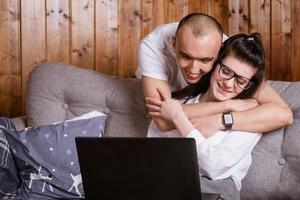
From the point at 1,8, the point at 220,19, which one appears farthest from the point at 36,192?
the point at 220,19

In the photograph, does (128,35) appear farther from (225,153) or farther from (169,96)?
(225,153)

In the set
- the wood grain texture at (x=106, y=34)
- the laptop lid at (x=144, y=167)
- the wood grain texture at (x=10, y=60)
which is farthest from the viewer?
the wood grain texture at (x=106, y=34)

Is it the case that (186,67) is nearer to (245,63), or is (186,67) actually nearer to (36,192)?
(245,63)

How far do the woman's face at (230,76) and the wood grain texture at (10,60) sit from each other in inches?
47.0

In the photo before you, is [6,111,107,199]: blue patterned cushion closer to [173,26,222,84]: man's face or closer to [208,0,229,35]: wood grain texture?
[173,26,222,84]: man's face

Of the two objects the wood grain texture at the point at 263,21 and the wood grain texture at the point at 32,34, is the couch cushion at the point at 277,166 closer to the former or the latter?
the wood grain texture at the point at 263,21

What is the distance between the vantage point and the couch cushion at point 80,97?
2123mm

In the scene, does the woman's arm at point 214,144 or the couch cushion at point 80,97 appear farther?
the couch cushion at point 80,97

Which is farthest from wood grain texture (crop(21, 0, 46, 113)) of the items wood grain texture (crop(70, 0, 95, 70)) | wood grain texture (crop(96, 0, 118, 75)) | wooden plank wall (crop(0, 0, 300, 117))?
wood grain texture (crop(96, 0, 118, 75))

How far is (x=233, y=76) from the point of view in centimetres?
174

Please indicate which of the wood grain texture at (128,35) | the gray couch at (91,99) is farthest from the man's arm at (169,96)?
the wood grain texture at (128,35)

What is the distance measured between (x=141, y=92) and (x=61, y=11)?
753 mm

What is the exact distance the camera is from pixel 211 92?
1.84 metres

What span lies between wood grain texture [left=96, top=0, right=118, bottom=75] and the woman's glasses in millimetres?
1003
